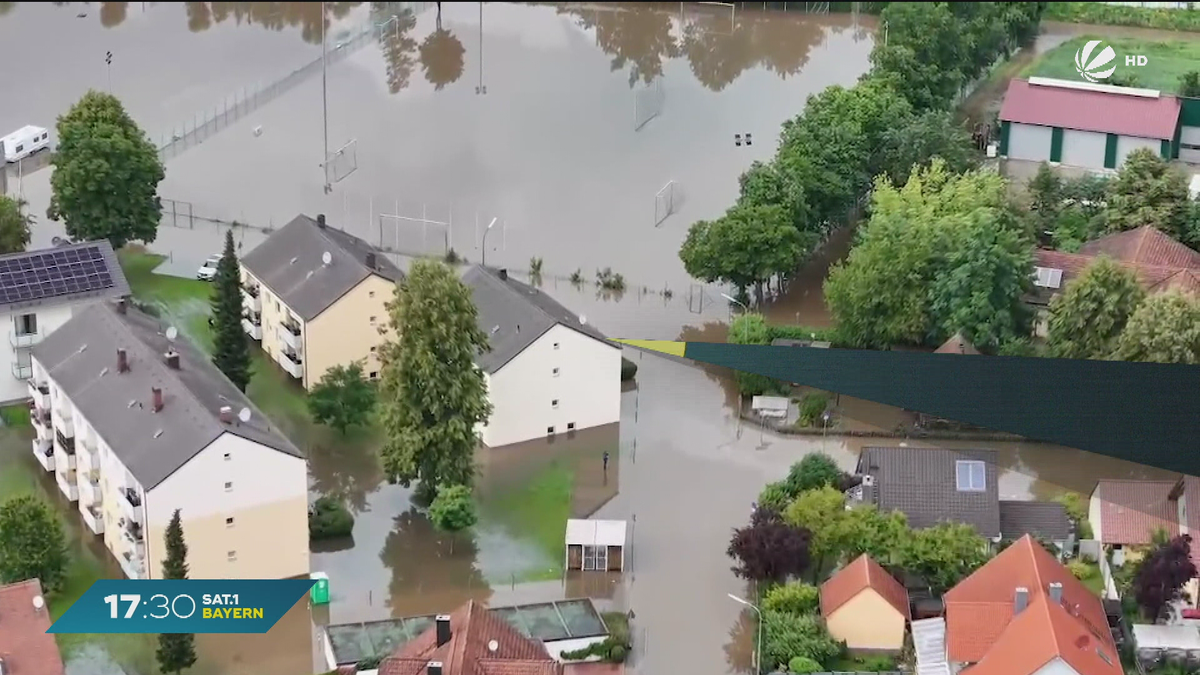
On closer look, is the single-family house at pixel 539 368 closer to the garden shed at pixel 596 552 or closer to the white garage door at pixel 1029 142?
the garden shed at pixel 596 552

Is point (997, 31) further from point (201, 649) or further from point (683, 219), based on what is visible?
point (201, 649)

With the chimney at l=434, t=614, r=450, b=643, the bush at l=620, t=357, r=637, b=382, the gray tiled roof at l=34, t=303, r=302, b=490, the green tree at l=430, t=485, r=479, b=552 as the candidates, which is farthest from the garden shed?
the bush at l=620, t=357, r=637, b=382

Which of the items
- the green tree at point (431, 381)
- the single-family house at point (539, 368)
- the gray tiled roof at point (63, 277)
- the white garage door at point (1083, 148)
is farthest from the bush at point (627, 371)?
the white garage door at point (1083, 148)

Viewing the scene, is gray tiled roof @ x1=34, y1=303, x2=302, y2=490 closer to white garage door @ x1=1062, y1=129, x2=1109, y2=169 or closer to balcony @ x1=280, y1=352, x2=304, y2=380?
balcony @ x1=280, y1=352, x2=304, y2=380

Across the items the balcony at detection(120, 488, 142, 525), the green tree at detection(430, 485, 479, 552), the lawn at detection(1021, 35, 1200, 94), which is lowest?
the green tree at detection(430, 485, 479, 552)

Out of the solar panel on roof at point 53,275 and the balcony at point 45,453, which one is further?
the solar panel on roof at point 53,275

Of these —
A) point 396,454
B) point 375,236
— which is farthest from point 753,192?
point 396,454
